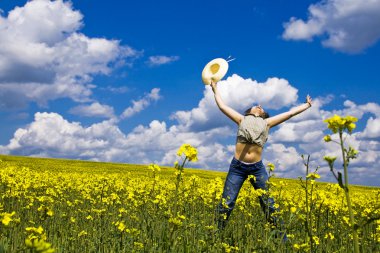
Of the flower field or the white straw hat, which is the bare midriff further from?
the white straw hat

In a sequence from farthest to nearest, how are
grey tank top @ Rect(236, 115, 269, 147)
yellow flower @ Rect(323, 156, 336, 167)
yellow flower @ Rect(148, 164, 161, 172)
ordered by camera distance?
grey tank top @ Rect(236, 115, 269, 147) < yellow flower @ Rect(148, 164, 161, 172) < yellow flower @ Rect(323, 156, 336, 167)

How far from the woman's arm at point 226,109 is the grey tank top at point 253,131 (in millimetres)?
191

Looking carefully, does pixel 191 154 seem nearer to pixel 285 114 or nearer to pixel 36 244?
pixel 36 244

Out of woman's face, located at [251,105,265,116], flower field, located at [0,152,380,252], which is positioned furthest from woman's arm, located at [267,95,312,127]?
flower field, located at [0,152,380,252]

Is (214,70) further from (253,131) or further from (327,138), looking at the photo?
(327,138)

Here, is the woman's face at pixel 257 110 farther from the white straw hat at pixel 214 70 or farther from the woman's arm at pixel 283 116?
the white straw hat at pixel 214 70

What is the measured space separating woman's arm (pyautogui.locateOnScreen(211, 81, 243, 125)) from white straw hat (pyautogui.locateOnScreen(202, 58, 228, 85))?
107mm

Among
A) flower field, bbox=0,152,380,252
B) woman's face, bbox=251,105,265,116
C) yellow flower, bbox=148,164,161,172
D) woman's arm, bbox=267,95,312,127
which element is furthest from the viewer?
woman's face, bbox=251,105,265,116

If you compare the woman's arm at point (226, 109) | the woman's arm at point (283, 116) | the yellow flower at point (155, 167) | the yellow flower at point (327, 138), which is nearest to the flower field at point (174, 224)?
the yellow flower at point (155, 167)

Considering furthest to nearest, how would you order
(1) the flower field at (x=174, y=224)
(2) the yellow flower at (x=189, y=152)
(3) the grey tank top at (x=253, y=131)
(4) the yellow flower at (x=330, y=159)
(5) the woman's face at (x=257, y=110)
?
(5) the woman's face at (x=257, y=110) < (3) the grey tank top at (x=253, y=131) < (1) the flower field at (x=174, y=224) < (2) the yellow flower at (x=189, y=152) < (4) the yellow flower at (x=330, y=159)

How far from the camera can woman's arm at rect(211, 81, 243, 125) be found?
688 centimetres

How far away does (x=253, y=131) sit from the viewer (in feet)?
21.3

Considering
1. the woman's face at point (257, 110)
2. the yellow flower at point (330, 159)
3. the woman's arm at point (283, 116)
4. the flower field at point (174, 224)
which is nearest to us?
the yellow flower at point (330, 159)

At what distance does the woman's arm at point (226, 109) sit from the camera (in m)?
6.88
